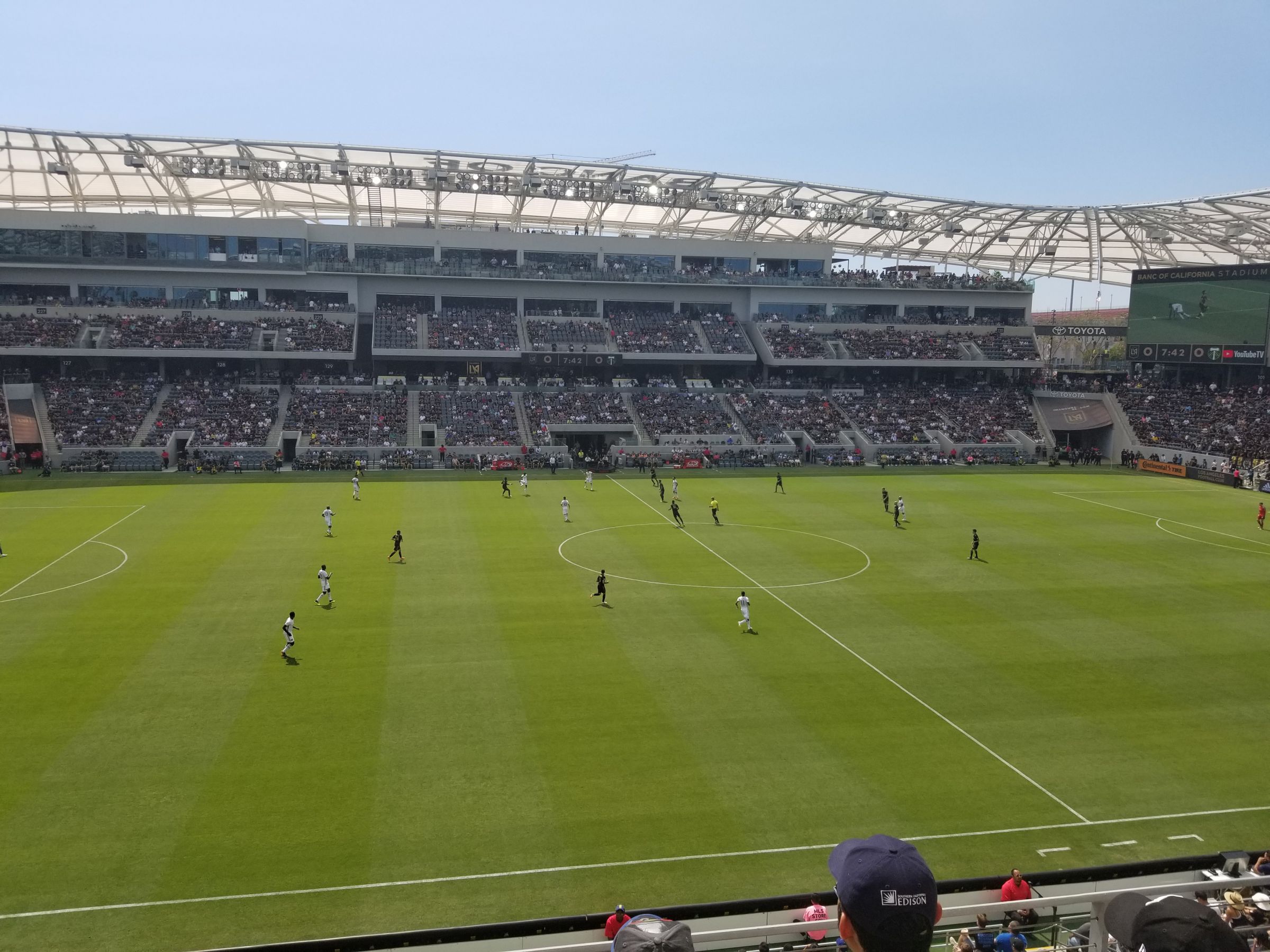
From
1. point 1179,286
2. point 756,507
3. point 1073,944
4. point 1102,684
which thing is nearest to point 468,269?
point 756,507

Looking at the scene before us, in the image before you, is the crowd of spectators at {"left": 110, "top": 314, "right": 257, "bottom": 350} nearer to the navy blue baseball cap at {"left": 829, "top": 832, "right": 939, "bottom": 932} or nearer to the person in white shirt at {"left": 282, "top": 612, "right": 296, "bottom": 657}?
the person in white shirt at {"left": 282, "top": 612, "right": 296, "bottom": 657}

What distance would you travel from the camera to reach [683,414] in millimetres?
72500

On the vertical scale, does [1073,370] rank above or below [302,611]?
above

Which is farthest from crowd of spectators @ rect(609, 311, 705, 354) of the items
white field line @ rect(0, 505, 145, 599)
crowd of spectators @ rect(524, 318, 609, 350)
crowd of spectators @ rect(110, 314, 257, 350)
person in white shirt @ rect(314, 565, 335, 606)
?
person in white shirt @ rect(314, 565, 335, 606)

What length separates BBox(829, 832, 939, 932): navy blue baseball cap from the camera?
13.0ft

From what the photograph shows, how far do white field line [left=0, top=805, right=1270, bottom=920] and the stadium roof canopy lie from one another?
56357 mm

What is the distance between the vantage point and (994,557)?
3650cm

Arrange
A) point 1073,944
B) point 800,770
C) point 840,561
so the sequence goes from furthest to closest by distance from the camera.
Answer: point 840,561 → point 800,770 → point 1073,944

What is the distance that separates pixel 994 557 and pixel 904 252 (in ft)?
192

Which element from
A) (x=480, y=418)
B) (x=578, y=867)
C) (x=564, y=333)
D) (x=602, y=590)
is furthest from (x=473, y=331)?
(x=578, y=867)

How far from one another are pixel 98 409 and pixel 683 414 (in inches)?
1607

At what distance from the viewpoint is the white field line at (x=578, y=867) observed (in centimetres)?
1361

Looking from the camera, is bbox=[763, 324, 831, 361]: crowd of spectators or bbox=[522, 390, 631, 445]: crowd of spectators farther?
bbox=[763, 324, 831, 361]: crowd of spectators

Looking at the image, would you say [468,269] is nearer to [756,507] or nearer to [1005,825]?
Answer: [756,507]
